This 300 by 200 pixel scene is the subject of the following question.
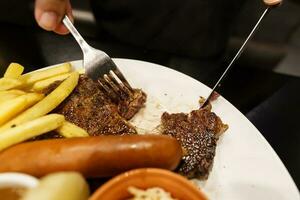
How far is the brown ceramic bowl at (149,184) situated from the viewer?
3.96 feet

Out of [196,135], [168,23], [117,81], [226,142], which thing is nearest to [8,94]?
[117,81]

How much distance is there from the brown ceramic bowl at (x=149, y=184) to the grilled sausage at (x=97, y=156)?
2.8 inches

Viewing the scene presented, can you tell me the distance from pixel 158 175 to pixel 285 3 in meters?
2.15

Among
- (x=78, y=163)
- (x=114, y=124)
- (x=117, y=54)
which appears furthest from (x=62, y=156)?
(x=117, y=54)

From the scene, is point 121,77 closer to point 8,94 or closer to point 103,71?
point 103,71

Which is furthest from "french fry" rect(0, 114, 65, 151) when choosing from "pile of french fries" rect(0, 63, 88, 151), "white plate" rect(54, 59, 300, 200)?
"white plate" rect(54, 59, 300, 200)

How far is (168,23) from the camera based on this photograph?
2389mm

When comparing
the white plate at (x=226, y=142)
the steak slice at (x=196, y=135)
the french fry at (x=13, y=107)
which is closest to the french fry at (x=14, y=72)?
the french fry at (x=13, y=107)

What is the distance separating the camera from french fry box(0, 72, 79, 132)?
149 centimetres

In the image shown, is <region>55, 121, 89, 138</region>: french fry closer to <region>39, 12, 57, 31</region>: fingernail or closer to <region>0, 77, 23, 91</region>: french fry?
<region>0, 77, 23, 91</region>: french fry

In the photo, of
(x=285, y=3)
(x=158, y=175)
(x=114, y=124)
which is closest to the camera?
(x=158, y=175)

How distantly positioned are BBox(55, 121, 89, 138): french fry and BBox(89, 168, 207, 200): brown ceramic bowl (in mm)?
322

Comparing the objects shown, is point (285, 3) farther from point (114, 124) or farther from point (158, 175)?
point (158, 175)

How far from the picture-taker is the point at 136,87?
1.79 metres
